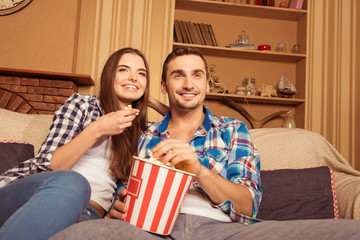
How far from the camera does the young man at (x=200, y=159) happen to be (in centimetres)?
94

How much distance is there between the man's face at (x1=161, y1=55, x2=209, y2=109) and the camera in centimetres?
143

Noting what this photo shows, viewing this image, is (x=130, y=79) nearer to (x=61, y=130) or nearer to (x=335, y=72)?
(x=61, y=130)

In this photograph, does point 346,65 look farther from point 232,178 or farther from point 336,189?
point 232,178

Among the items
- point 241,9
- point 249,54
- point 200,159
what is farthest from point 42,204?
point 241,9

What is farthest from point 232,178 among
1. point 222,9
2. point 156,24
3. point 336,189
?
point 222,9

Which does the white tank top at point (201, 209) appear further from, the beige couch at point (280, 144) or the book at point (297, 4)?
the book at point (297, 4)

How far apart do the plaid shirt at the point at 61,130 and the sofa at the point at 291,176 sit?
0.24 metres

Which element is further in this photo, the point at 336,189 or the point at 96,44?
the point at 96,44

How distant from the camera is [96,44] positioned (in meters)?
3.07

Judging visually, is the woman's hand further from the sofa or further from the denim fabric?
the sofa

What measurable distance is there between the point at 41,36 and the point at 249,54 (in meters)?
2.04

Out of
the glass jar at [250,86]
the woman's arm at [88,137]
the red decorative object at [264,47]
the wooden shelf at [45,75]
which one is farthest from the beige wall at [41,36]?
the woman's arm at [88,137]

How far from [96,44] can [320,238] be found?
9.04ft

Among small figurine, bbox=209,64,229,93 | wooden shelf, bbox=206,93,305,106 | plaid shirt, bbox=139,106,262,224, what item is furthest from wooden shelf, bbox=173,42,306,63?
plaid shirt, bbox=139,106,262,224
